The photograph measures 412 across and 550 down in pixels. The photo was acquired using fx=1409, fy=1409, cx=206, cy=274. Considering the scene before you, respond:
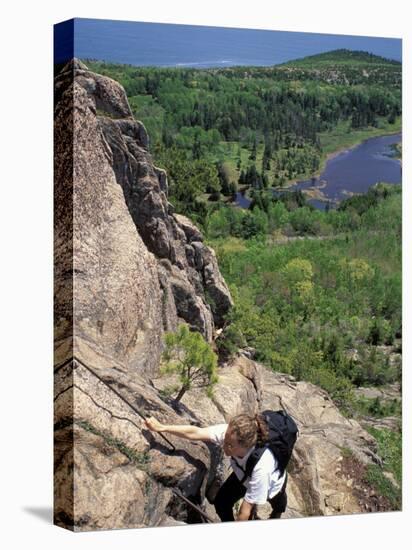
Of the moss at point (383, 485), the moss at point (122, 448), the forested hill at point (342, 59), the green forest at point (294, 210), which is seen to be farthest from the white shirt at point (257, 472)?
the forested hill at point (342, 59)

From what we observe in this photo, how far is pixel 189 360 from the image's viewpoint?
14312 mm

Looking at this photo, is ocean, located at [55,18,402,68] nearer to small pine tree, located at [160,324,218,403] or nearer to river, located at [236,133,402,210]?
river, located at [236,133,402,210]

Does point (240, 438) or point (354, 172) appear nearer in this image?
point (240, 438)

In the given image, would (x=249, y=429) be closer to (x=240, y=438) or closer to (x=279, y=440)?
(x=240, y=438)

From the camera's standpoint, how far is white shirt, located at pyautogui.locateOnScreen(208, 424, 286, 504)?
46.7ft

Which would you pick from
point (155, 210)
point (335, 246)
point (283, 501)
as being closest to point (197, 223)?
point (155, 210)

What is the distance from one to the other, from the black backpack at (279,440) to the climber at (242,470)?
0.14 ft

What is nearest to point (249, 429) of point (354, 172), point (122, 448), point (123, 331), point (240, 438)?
point (240, 438)

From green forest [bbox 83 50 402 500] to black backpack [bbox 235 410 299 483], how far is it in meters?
0.62

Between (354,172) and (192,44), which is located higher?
(192,44)

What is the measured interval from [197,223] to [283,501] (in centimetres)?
305

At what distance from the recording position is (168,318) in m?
14.5

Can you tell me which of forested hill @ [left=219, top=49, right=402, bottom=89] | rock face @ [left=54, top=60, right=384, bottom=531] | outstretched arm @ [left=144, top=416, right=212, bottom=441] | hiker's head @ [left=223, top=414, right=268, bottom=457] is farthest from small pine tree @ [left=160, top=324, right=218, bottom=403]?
forested hill @ [left=219, top=49, right=402, bottom=89]

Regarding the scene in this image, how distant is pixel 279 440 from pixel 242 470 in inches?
21.2
